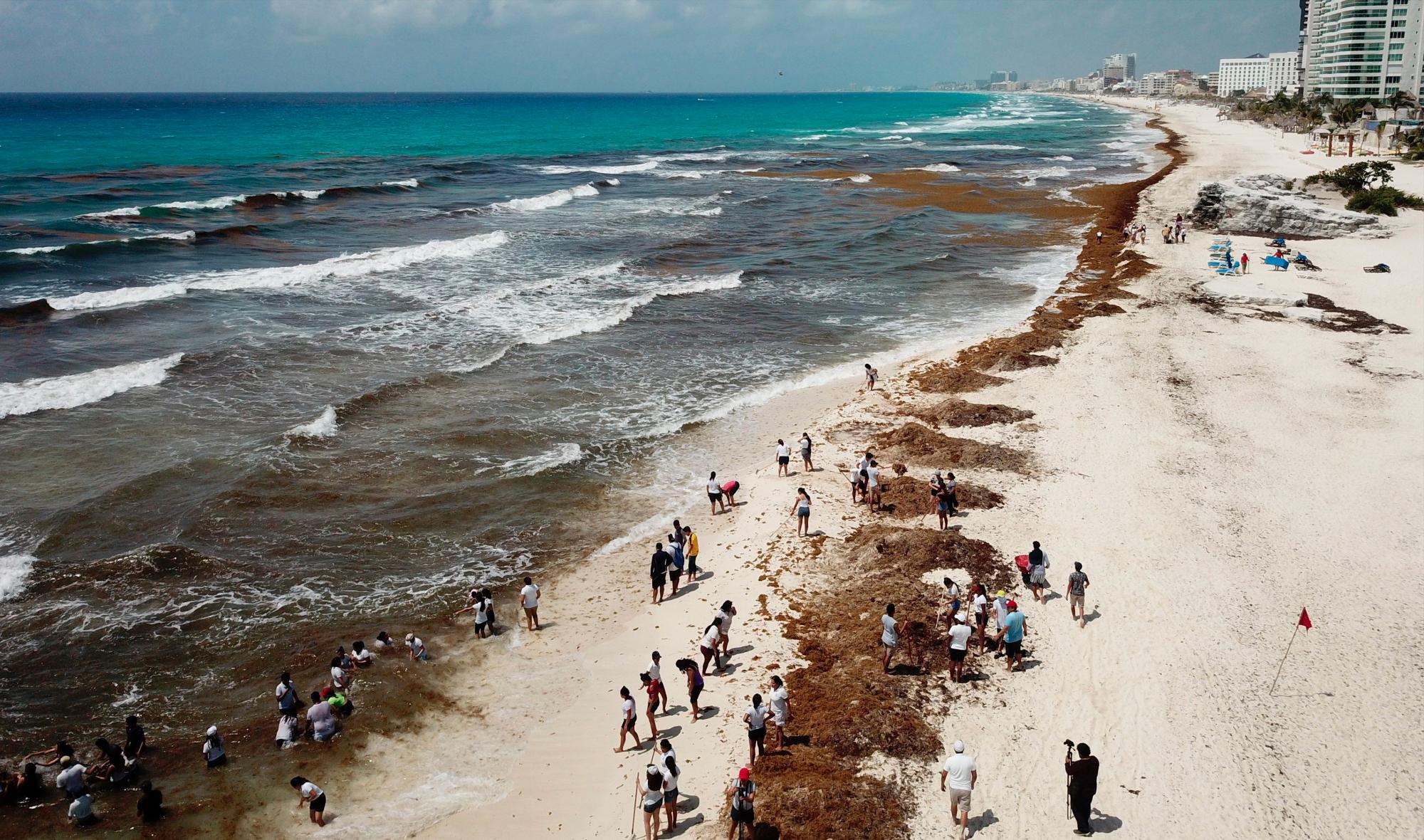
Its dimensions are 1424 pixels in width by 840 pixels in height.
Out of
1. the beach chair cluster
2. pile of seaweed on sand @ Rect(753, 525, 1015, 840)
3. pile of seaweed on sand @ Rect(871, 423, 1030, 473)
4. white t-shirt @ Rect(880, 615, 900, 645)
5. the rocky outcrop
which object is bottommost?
pile of seaweed on sand @ Rect(753, 525, 1015, 840)

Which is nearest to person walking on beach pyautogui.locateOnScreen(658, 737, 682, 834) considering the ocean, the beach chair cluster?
the ocean

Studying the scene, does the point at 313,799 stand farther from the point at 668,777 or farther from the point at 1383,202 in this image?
the point at 1383,202

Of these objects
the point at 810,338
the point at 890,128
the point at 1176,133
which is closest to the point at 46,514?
the point at 810,338

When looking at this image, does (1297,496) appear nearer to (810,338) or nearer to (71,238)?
(810,338)

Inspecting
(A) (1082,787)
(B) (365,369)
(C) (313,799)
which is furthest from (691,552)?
(B) (365,369)

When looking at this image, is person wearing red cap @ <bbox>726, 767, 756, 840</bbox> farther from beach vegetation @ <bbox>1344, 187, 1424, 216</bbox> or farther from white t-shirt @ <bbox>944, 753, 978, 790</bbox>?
beach vegetation @ <bbox>1344, 187, 1424, 216</bbox>
